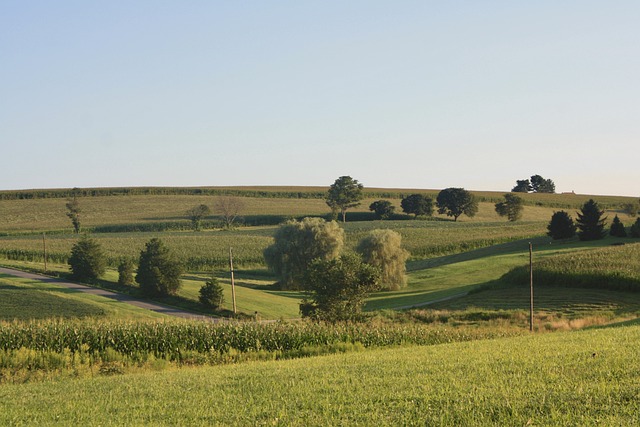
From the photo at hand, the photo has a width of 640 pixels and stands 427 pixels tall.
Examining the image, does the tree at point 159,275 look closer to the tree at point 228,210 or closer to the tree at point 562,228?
the tree at point 562,228

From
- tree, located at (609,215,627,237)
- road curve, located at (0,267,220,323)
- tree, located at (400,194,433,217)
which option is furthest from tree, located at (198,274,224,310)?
tree, located at (400,194,433,217)

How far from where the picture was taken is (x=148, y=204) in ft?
556

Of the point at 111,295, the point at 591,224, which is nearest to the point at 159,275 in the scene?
the point at 111,295

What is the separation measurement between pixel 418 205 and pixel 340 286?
116 metres

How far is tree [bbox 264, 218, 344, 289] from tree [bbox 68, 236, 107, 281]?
22893 millimetres

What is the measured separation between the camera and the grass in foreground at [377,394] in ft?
44.8

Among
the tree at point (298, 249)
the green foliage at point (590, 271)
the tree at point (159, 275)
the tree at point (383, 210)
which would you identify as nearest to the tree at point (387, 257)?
the tree at point (298, 249)

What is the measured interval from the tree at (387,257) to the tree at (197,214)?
62344 mm

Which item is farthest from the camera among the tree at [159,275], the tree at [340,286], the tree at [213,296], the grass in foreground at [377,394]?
the tree at [159,275]

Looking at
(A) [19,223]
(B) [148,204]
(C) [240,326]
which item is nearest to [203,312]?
(C) [240,326]

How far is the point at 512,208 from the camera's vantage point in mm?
155125

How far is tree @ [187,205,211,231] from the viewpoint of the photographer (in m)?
142

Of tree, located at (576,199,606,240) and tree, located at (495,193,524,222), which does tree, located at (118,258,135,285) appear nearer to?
tree, located at (576,199,606,240)

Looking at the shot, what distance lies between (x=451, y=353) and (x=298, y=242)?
6460cm
